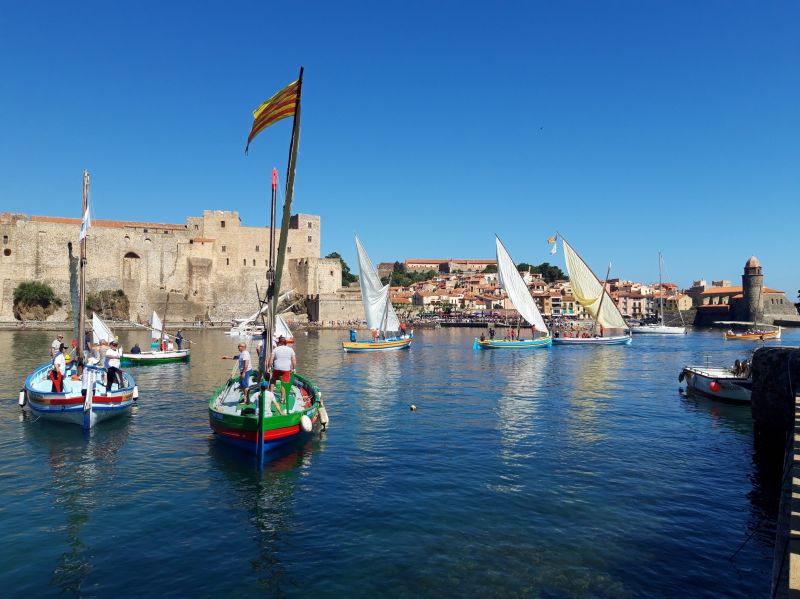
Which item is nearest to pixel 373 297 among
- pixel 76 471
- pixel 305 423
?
pixel 305 423

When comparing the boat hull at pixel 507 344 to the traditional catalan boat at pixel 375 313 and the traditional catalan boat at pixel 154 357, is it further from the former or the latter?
the traditional catalan boat at pixel 154 357

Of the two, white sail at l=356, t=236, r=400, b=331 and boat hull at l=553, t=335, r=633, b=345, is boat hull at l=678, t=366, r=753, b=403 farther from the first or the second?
boat hull at l=553, t=335, r=633, b=345

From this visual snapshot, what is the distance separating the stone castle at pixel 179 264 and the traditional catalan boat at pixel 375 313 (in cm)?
3692

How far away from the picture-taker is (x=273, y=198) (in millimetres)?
15883

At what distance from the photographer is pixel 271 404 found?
567 inches

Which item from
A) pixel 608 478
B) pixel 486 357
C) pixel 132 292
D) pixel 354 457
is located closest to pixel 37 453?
pixel 354 457

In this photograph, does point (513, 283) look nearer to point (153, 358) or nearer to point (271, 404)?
point (153, 358)

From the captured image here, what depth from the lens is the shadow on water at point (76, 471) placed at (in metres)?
8.67

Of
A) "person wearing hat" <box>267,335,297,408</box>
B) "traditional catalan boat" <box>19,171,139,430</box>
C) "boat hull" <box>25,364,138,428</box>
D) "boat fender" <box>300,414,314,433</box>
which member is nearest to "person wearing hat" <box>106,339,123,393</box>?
"traditional catalan boat" <box>19,171,139,430</box>

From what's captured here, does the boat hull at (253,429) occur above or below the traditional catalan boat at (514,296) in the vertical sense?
below

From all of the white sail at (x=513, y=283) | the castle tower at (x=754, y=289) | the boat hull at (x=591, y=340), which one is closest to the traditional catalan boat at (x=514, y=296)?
the white sail at (x=513, y=283)

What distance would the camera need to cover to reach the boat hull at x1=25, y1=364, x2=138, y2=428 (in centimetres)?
1678

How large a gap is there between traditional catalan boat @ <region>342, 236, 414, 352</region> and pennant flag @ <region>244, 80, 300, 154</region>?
104ft

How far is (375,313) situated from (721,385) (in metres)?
30.4
